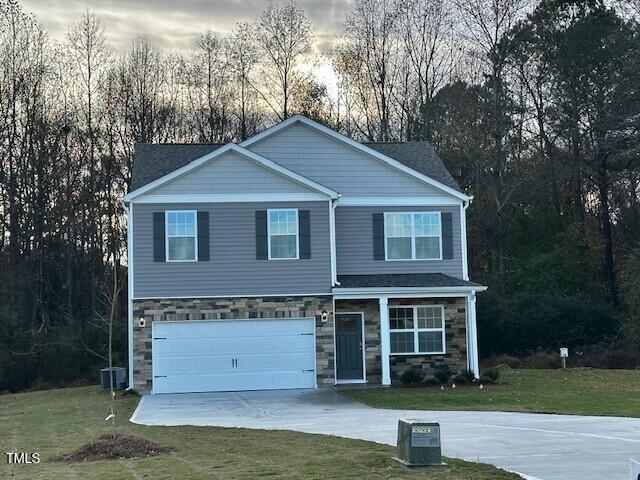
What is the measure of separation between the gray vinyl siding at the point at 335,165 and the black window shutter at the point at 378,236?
71cm

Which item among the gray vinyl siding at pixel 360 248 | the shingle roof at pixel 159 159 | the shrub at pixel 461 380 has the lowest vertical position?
the shrub at pixel 461 380

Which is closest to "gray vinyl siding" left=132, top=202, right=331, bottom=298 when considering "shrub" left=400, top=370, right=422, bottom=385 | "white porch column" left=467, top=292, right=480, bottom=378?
"shrub" left=400, top=370, right=422, bottom=385

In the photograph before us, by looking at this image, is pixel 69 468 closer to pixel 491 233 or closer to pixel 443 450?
pixel 443 450

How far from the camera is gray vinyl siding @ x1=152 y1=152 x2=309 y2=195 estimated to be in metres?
23.5

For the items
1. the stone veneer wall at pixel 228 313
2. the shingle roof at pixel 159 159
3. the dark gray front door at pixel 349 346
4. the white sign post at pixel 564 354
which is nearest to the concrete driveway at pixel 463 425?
the stone veneer wall at pixel 228 313

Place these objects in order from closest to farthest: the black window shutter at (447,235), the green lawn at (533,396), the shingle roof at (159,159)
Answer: the green lawn at (533,396) < the shingle roof at (159,159) < the black window shutter at (447,235)

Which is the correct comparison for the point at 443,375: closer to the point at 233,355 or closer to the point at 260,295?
the point at 260,295

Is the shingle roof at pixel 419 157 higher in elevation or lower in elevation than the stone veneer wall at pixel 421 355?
higher

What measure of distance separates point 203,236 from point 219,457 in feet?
40.1

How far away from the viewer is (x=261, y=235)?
77.7 ft

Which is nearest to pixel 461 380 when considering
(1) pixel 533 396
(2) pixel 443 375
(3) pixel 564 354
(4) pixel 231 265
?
(2) pixel 443 375

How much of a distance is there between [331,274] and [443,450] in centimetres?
1198

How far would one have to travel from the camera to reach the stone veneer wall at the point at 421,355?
24359mm

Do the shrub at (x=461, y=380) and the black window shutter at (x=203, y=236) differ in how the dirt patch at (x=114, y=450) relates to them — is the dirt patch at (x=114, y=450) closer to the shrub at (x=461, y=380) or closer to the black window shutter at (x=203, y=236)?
the black window shutter at (x=203, y=236)
